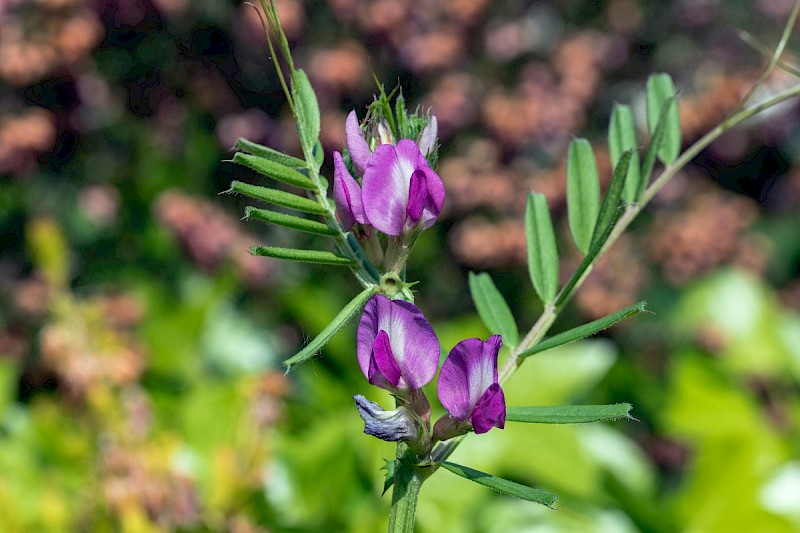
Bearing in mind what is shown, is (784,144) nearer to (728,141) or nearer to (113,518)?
(728,141)

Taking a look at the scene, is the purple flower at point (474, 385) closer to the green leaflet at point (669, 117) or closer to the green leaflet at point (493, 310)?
the green leaflet at point (493, 310)

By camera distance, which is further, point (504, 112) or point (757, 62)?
point (757, 62)

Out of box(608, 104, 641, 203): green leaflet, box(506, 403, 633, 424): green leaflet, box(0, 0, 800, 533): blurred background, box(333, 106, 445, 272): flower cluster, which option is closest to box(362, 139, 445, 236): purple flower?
box(333, 106, 445, 272): flower cluster

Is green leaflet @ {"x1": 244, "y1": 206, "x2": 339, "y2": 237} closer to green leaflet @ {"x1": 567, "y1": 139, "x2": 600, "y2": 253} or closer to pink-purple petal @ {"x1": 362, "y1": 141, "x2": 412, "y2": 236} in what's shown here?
pink-purple petal @ {"x1": 362, "y1": 141, "x2": 412, "y2": 236}

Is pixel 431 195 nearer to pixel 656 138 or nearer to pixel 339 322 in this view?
pixel 339 322

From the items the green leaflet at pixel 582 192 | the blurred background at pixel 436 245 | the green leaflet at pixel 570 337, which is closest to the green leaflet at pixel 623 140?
the green leaflet at pixel 582 192

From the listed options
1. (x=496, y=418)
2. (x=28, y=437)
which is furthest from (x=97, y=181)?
(x=496, y=418)

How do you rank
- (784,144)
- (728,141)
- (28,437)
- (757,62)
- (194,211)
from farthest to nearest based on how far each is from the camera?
(784,144)
(728,141)
(757,62)
(194,211)
(28,437)

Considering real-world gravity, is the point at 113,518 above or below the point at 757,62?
below
